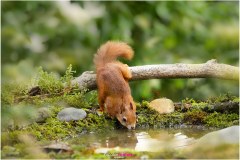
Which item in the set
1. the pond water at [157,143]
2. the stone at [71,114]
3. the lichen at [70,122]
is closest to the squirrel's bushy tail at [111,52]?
the lichen at [70,122]

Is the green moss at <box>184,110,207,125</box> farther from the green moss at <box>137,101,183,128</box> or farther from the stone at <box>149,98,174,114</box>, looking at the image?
the stone at <box>149,98,174,114</box>

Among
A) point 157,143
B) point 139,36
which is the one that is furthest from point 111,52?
point 157,143

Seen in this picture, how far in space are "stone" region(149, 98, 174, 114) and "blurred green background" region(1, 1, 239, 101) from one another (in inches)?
16.6

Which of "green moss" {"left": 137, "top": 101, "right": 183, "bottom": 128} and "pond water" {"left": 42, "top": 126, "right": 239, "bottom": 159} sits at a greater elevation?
"green moss" {"left": 137, "top": 101, "right": 183, "bottom": 128}

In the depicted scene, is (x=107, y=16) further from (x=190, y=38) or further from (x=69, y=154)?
(x=69, y=154)

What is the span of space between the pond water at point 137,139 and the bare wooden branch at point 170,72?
0.91 metres

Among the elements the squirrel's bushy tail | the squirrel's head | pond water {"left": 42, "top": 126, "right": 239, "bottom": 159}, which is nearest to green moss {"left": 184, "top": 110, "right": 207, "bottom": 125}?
pond water {"left": 42, "top": 126, "right": 239, "bottom": 159}

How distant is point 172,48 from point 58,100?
1.77 m

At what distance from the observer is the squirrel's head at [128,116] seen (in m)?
7.18

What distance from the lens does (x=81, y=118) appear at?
719cm

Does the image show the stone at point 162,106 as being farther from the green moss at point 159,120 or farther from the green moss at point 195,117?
the green moss at point 195,117

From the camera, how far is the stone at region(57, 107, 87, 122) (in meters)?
7.12

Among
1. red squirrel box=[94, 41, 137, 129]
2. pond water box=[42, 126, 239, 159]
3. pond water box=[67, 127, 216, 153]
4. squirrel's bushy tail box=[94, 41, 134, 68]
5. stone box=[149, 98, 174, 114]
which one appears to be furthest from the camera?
squirrel's bushy tail box=[94, 41, 134, 68]

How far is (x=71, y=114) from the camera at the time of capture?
7.18 meters
